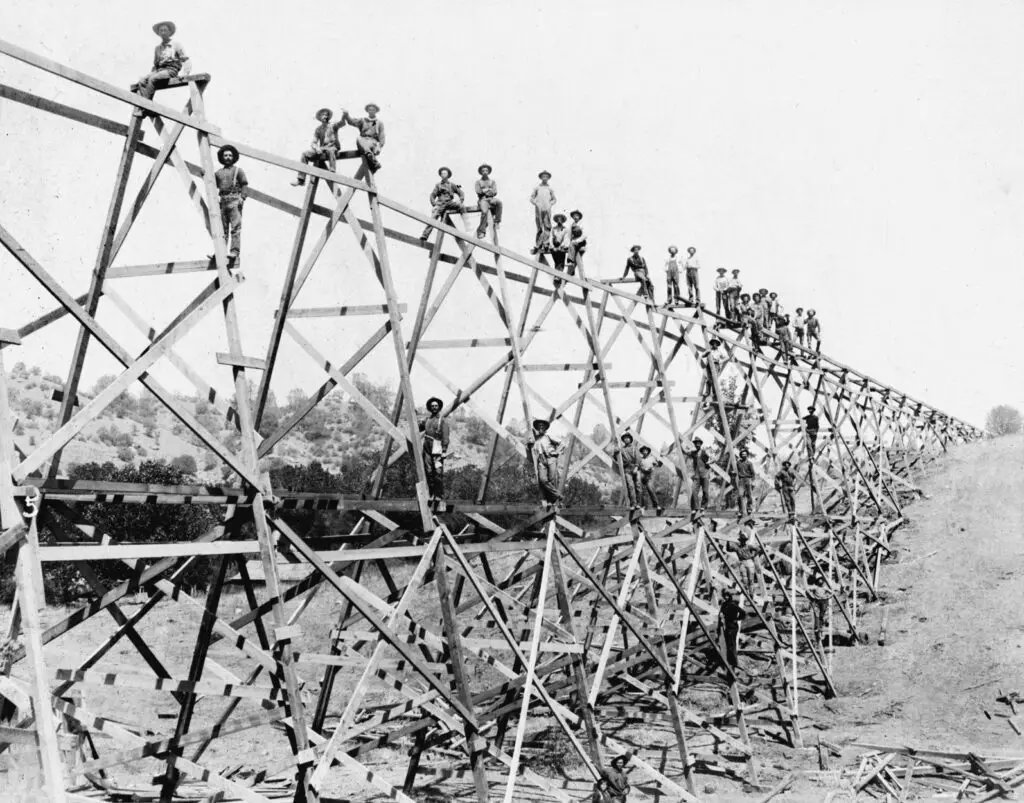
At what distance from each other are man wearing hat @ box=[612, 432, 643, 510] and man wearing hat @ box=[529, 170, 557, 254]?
3.22m

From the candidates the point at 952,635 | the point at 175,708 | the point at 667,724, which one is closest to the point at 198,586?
the point at 175,708

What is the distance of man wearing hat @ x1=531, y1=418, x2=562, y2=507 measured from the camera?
10.3 meters

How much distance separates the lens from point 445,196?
11.2 m

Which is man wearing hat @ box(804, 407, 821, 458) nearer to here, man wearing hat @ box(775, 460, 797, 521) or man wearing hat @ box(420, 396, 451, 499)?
man wearing hat @ box(775, 460, 797, 521)

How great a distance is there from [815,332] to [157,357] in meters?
25.0

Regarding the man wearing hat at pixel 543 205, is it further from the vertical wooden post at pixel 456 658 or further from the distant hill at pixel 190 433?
the distant hill at pixel 190 433

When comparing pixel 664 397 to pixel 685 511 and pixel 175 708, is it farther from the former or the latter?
pixel 175 708

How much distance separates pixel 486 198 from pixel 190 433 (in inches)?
1464

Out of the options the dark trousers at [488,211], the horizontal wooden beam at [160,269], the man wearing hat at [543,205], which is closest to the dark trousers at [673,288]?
the man wearing hat at [543,205]

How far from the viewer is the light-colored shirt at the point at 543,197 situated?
13930 mm

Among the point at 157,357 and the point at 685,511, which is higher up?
the point at 157,357

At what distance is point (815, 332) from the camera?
28.1 meters

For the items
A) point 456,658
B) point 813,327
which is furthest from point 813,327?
point 456,658

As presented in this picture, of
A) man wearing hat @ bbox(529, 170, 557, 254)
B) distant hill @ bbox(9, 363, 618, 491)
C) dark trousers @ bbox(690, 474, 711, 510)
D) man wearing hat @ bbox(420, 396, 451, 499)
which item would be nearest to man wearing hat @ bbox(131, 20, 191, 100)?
man wearing hat @ bbox(420, 396, 451, 499)
